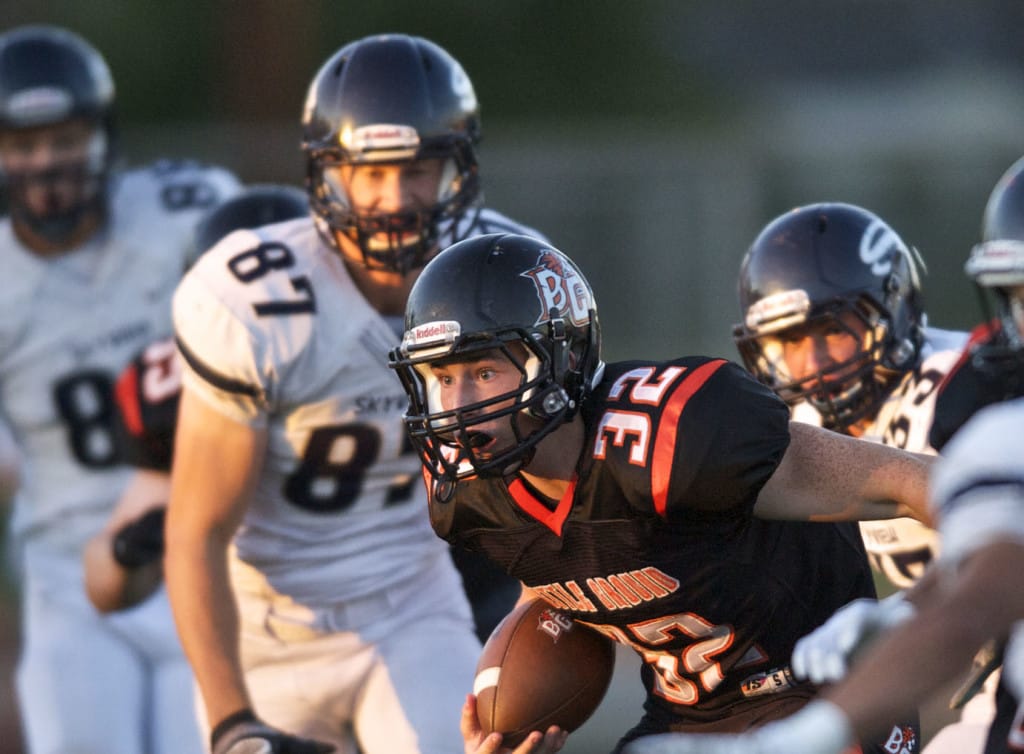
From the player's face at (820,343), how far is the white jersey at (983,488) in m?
1.93

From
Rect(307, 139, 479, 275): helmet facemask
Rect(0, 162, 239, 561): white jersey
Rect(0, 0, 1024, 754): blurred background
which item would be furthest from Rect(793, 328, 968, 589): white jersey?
Rect(0, 0, 1024, 754): blurred background

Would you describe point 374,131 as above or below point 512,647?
above

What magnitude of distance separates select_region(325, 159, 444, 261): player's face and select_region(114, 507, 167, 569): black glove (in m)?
1.08

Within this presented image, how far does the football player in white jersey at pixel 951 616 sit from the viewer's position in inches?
80.7

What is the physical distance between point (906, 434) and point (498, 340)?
1.31 metres

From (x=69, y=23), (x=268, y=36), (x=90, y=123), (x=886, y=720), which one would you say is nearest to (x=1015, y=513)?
(x=886, y=720)

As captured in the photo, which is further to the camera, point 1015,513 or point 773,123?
point 773,123

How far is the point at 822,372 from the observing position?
417 cm

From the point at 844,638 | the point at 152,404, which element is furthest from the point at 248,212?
the point at 844,638

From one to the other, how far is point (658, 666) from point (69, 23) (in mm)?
13692

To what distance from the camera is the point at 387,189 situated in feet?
14.4

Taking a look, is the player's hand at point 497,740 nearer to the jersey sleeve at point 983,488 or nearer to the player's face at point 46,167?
the jersey sleeve at point 983,488

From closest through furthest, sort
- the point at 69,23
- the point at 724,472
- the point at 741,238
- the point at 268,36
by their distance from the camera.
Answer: the point at 724,472 → the point at 741,238 → the point at 268,36 → the point at 69,23

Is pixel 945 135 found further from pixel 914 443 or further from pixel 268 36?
pixel 914 443
